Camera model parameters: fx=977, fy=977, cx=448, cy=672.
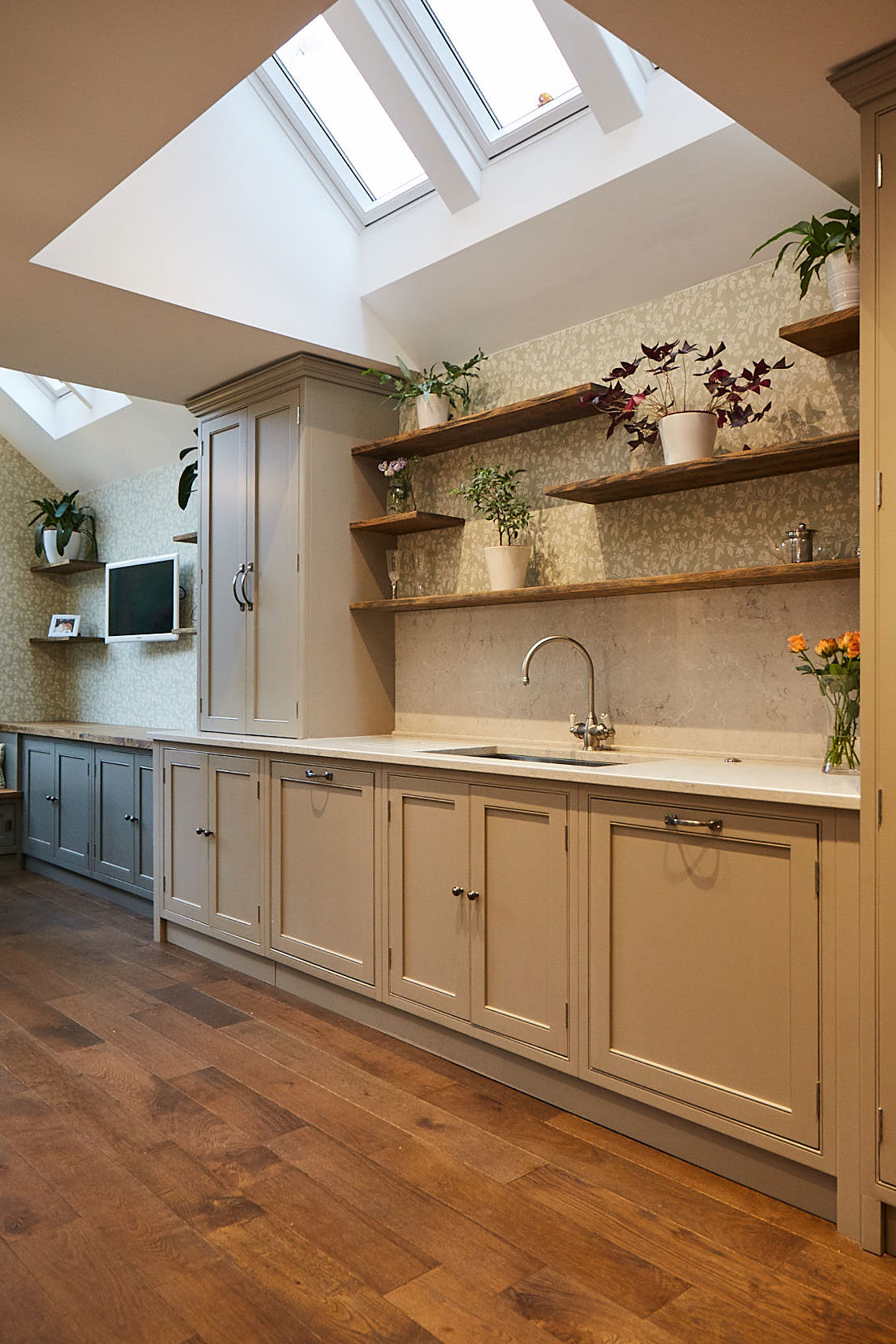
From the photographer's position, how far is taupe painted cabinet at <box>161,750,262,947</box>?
368 centimetres

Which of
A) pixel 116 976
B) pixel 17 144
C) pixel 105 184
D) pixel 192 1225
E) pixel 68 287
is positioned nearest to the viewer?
pixel 192 1225

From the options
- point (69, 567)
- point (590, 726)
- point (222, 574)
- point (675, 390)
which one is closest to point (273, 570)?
point (222, 574)

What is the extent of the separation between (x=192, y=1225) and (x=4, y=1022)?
1.53m

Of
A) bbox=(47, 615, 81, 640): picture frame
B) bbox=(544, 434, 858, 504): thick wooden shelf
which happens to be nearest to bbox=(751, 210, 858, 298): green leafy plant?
bbox=(544, 434, 858, 504): thick wooden shelf

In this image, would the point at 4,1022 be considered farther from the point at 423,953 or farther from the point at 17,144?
the point at 17,144

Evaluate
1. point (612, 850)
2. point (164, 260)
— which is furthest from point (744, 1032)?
point (164, 260)

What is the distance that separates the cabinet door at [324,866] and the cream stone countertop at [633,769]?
0.35 feet

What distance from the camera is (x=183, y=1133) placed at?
240cm

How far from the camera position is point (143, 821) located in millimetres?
4809

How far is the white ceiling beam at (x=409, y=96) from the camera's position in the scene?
10.0ft

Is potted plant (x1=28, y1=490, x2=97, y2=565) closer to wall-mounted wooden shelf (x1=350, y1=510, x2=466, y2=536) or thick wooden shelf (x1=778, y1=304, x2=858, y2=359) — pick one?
wall-mounted wooden shelf (x1=350, y1=510, x2=466, y2=536)

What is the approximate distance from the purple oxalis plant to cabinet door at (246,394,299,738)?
1.33 metres

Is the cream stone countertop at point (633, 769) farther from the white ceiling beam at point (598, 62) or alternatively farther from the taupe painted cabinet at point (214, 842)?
the white ceiling beam at point (598, 62)

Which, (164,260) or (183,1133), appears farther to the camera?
(164,260)
